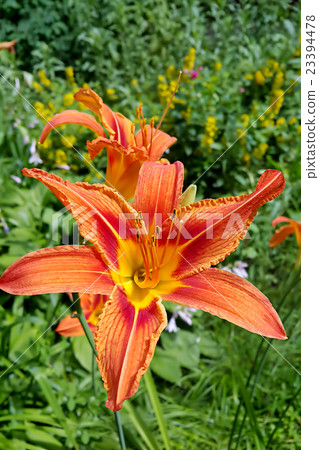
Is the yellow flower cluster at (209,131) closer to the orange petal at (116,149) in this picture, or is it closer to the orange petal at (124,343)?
the orange petal at (116,149)

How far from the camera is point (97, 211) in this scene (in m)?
0.79

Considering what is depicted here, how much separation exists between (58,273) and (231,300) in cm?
31

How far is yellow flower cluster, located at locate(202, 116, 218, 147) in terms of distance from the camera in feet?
8.73

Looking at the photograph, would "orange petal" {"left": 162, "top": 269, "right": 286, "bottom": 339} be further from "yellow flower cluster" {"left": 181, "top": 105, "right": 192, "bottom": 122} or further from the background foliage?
"yellow flower cluster" {"left": 181, "top": 105, "right": 192, "bottom": 122}

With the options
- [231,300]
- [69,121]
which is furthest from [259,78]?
[231,300]

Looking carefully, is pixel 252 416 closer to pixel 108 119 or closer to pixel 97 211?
pixel 97 211

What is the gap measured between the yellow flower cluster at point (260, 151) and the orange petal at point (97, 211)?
206 centimetres

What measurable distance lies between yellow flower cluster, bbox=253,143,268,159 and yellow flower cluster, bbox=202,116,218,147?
0.31 metres

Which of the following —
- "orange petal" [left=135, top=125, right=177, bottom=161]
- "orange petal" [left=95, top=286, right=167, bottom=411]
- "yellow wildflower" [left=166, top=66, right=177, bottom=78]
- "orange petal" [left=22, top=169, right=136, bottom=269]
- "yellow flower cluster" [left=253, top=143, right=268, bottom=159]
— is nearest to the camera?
"orange petal" [left=95, top=286, right=167, bottom=411]

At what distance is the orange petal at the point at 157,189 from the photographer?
0.87m

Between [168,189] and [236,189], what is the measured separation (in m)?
2.03

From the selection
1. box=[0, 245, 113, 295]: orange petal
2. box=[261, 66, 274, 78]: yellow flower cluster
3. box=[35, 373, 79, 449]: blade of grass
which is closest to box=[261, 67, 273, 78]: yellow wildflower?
box=[261, 66, 274, 78]: yellow flower cluster

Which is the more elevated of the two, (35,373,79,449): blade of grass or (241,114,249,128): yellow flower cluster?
(241,114,249,128): yellow flower cluster
